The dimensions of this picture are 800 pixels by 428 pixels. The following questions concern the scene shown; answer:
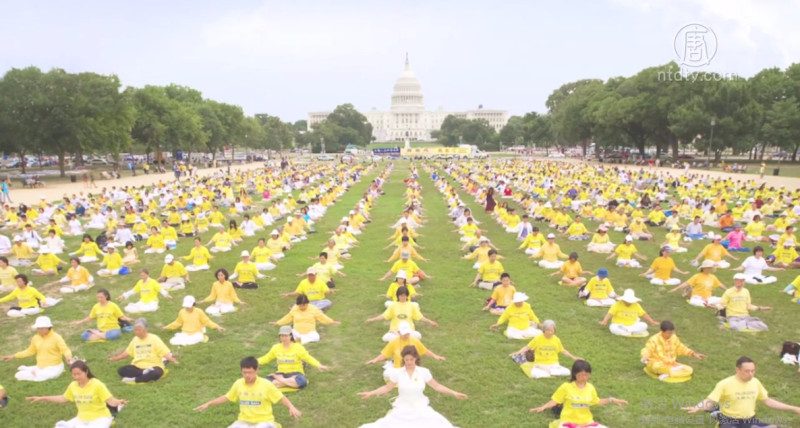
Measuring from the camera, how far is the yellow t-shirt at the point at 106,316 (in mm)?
8500

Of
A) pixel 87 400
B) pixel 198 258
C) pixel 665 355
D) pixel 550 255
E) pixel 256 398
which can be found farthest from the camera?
pixel 198 258

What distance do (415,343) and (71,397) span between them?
394cm

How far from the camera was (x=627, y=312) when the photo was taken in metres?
8.39

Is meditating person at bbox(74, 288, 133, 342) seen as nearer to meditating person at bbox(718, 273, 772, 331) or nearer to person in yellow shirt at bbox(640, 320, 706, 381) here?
person in yellow shirt at bbox(640, 320, 706, 381)

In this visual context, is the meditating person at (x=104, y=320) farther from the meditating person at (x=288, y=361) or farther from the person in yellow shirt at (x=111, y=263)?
the person in yellow shirt at (x=111, y=263)

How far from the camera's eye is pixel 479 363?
→ 24.6 feet

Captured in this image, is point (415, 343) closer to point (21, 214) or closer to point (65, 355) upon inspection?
point (65, 355)

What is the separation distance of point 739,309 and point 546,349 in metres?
3.83

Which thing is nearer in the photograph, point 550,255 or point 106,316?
point 106,316

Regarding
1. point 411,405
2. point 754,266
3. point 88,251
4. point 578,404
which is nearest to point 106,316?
point 411,405

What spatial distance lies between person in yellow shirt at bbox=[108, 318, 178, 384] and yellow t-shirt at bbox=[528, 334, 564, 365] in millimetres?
4807

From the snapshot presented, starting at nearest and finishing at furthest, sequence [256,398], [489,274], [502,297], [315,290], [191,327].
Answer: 1. [256,398]
2. [191,327]
3. [502,297]
4. [315,290]
5. [489,274]

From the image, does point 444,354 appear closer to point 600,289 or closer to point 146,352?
point 600,289

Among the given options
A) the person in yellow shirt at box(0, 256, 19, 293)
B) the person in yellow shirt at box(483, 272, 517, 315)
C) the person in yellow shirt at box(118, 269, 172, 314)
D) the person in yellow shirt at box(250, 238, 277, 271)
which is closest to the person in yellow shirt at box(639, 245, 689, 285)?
the person in yellow shirt at box(483, 272, 517, 315)
